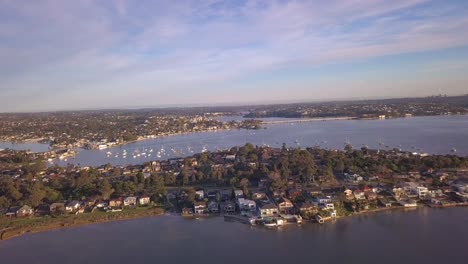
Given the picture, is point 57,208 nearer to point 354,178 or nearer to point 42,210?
point 42,210

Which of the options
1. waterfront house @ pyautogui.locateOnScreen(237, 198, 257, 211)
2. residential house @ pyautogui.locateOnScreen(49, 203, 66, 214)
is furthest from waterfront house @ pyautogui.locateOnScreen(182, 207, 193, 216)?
residential house @ pyautogui.locateOnScreen(49, 203, 66, 214)

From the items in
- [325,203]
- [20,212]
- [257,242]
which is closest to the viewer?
[257,242]

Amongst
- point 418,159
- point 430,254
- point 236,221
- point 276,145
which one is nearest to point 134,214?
point 236,221

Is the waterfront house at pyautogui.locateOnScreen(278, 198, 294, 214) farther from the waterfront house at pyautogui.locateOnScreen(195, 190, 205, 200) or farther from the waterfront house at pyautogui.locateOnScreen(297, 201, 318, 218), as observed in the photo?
the waterfront house at pyautogui.locateOnScreen(195, 190, 205, 200)

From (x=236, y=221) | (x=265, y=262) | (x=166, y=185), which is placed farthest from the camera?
(x=166, y=185)

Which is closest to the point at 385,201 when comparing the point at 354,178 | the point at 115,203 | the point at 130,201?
the point at 354,178

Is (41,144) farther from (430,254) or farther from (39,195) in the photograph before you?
(430,254)
